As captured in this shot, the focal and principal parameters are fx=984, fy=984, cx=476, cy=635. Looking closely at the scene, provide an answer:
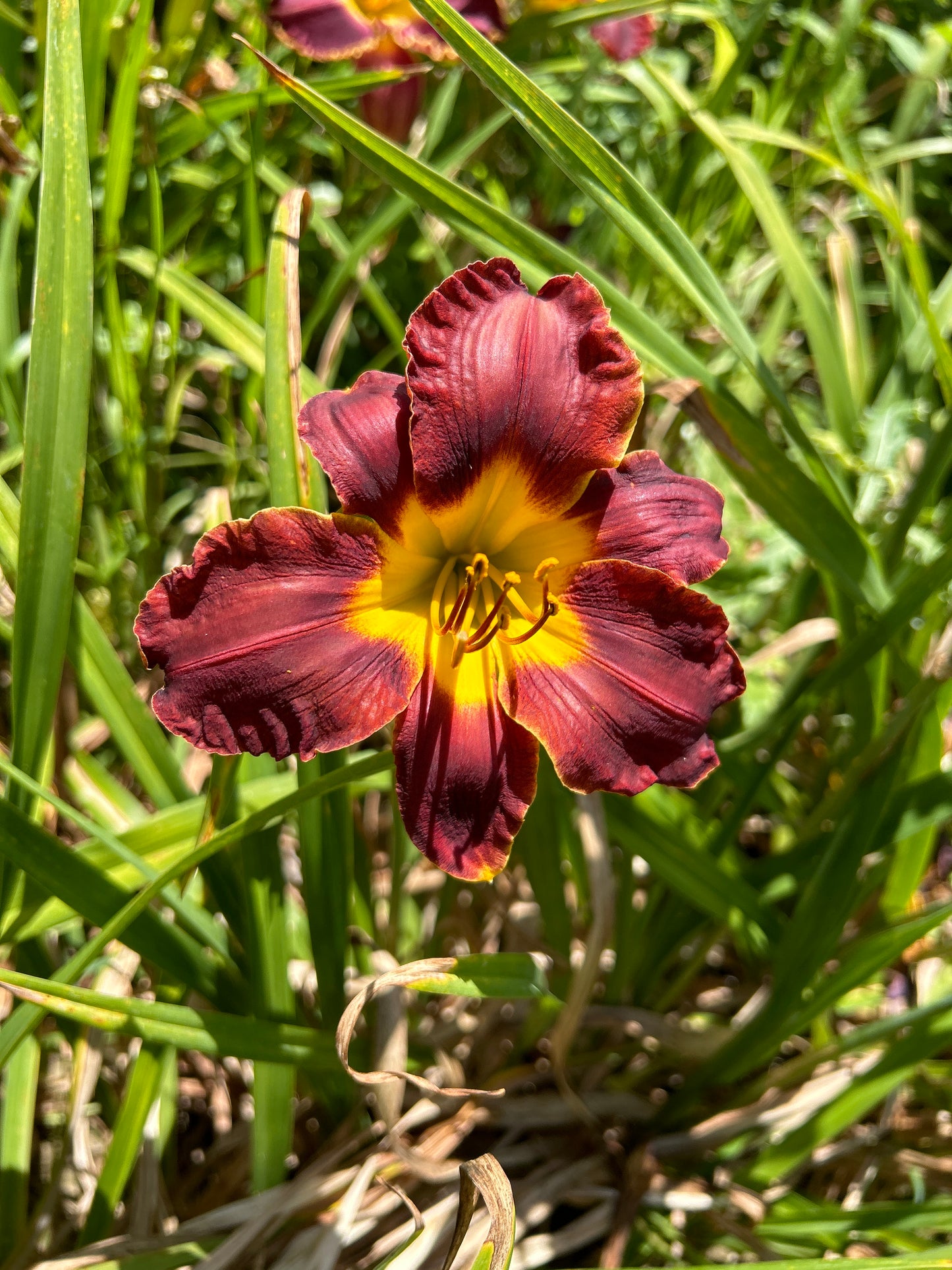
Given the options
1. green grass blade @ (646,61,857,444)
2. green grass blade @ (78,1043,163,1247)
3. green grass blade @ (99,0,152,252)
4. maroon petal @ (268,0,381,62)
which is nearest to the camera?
green grass blade @ (78,1043,163,1247)

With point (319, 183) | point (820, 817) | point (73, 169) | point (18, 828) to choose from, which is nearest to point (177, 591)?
point (18, 828)

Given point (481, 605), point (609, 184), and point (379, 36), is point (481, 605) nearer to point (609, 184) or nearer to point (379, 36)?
point (609, 184)

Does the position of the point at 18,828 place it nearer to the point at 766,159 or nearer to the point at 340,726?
the point at 340,726

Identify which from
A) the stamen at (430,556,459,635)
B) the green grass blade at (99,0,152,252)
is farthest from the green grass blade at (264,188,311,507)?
the green grass blade at (99,0,152,252)

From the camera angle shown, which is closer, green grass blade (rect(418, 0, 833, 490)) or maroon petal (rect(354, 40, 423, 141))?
green grass blade (rect(418, 0, 833, 490))

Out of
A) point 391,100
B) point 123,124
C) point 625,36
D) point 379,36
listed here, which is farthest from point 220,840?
point 625,36

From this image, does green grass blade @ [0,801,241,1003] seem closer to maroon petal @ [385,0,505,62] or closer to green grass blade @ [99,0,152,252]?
green grass blade @ [99,0,152,252]
